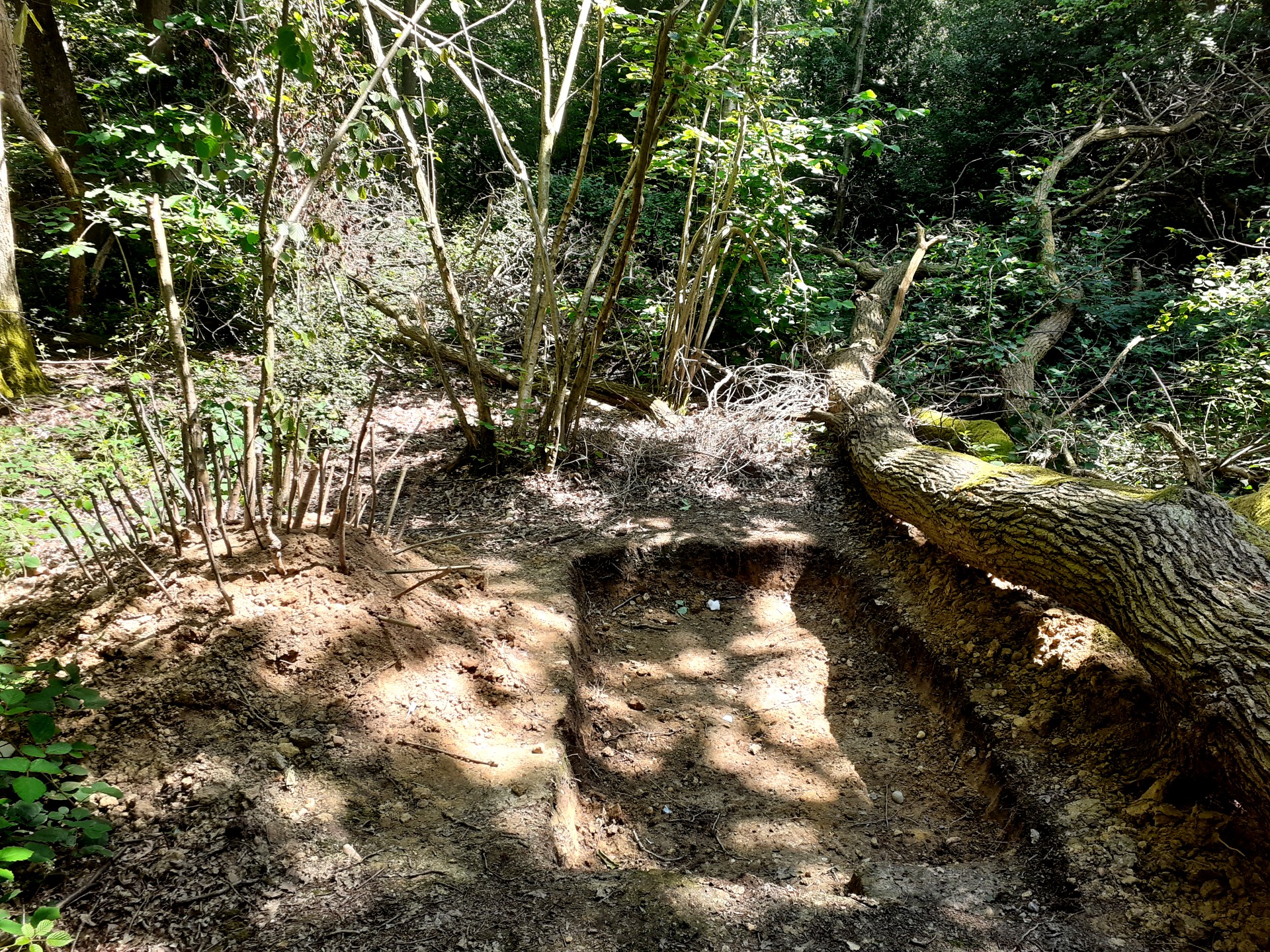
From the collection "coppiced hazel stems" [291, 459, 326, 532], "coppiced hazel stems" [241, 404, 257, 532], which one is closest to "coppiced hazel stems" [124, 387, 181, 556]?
"coppiced hazel stems" [241, 404, 257, 532]

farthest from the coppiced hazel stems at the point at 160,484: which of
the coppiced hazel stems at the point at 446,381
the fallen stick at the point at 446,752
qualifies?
the coppiced hazel stems at the point at 446,381

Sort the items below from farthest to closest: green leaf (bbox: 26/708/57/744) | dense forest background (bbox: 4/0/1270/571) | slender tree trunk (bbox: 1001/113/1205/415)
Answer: slender tree trunk (bbox: 1001/113/1205/415) < dense forest background (bbox: 4/0/1270/571) < green leaf (bbox: 26/708/57/744)

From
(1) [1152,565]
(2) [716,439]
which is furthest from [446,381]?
(1) [1152,565]

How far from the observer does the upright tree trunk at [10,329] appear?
5.26 metres

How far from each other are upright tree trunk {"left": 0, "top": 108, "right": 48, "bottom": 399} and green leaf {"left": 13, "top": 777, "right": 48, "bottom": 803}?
16.1ft

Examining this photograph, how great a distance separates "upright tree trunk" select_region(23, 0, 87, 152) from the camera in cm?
718

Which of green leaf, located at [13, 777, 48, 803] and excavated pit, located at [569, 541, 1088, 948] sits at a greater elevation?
green leaf, located at [13, 777, 48, 803]

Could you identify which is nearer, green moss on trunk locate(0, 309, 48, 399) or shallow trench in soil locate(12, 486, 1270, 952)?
shallow trench in soil locate(12, 486, 1270, 952)

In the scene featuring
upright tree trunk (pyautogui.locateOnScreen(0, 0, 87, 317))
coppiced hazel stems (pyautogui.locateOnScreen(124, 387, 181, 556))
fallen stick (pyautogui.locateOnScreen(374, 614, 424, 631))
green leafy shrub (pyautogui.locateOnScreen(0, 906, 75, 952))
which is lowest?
fallen stick (pyautogui.locateOnScreen(374, 614, 424, 631))

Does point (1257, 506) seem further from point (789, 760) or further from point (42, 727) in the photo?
point (42, 727)

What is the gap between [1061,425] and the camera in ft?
18.9

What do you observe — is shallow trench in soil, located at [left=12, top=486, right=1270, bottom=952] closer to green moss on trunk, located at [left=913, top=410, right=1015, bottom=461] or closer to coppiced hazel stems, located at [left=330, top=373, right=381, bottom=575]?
coppiced hazel stems, located at [left=330, top=373, right=381, bottom=575]

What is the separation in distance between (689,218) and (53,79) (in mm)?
7276

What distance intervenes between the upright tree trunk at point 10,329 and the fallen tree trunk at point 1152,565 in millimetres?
6917
